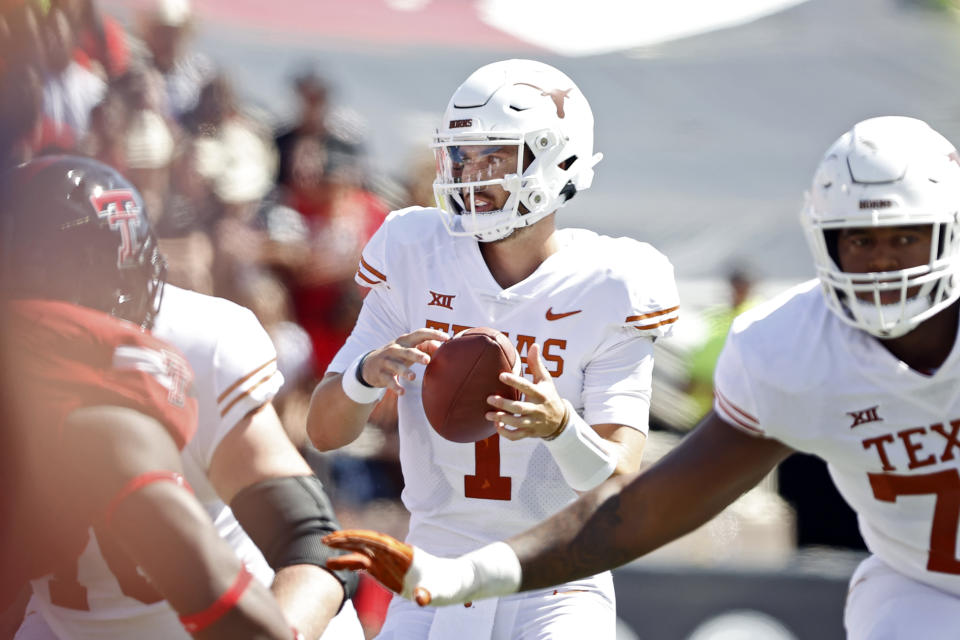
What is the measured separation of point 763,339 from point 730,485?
1.11 ft

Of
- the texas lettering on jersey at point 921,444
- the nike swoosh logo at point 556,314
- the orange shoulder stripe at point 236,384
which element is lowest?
the texas lettering on jersey at point 921,444

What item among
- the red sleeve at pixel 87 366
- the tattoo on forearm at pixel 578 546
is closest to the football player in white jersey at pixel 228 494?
the red sleeve at pixel 87 366

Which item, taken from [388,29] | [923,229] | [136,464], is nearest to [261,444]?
[136,464]

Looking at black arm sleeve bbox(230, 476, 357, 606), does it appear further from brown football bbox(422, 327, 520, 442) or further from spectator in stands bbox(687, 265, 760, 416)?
spectator in stands bbox(687, 265, 760, 416)

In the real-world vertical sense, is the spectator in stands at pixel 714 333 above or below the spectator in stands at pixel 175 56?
below

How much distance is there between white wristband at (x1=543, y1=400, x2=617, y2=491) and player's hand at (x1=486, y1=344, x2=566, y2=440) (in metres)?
0.04

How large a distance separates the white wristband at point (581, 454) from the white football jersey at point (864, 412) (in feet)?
1.10

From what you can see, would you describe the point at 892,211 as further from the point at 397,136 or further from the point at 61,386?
the point at 397,136

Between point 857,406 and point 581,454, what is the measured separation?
658 mm

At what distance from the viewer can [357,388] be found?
345 centimetres

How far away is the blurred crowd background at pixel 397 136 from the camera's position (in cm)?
632

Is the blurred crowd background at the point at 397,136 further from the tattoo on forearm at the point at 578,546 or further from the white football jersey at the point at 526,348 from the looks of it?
the tattoo on forearm at the point at 578,546

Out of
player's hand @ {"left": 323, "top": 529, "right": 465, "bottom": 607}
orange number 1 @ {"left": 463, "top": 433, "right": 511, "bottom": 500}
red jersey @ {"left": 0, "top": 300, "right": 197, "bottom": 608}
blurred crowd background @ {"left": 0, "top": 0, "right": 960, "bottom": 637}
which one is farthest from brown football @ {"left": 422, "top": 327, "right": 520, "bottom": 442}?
blurred crowd background @ {"left": 0, "top": 0, "right": 960, "bottom": 637}

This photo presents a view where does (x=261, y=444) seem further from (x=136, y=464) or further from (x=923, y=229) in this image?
(x=923, y=229)
